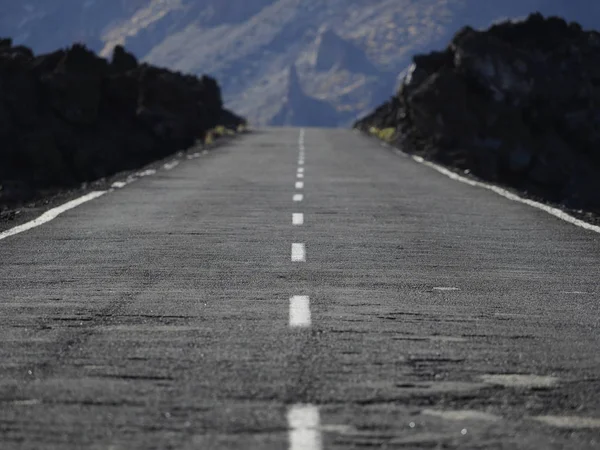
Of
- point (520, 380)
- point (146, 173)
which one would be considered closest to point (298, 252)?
point (520, 380)

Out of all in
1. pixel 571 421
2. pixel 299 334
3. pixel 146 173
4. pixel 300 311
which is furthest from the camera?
pixel 146 173

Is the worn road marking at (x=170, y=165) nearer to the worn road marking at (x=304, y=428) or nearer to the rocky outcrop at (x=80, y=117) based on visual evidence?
the rocky outcrop at (x=80, y=117)

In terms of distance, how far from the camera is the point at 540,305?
10461 mm

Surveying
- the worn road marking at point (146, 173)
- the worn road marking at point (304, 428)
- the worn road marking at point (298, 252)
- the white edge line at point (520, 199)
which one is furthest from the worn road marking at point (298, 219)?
the worn road marking at point (146, 173)

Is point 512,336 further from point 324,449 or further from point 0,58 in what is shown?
point 0,58

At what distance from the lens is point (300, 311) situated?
981 cm

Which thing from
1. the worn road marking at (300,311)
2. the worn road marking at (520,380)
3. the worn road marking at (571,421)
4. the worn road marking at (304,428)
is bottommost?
the worn road marking at (300,311)

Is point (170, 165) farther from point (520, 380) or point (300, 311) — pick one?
point (520, 380)

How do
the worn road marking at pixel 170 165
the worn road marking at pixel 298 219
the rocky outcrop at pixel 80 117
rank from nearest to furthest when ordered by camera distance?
the worn road marking at pixel 298 219
the worn road marking at pixel 170 165
the rocky outcrop at pixel 80 117

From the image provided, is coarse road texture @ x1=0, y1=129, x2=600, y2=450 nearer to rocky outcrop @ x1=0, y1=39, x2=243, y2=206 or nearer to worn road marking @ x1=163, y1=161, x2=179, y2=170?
worn road marking @ x1=163, y1=161, x2=179, y2=170

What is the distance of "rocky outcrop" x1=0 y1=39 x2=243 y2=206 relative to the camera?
54.6 m

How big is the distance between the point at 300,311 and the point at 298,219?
9.44 meters

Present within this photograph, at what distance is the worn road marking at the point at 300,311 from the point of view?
30.1ft

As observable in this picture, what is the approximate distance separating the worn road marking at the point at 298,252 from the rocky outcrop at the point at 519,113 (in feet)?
131
